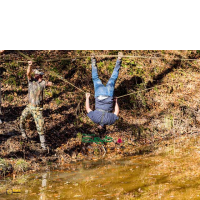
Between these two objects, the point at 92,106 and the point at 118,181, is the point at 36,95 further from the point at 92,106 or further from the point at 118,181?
the point at 92,106

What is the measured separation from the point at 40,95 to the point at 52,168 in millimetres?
2237

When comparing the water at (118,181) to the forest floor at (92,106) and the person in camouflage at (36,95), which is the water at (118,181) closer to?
the forest floor at (92,106)

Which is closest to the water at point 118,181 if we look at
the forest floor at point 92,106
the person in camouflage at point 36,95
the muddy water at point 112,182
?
the muddy water at point 112,182

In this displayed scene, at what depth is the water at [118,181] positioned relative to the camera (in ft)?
18.6

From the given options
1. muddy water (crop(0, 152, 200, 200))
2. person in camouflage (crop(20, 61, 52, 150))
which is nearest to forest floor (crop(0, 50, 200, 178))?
person in camouflage (crop(20, 61, 52, 150))

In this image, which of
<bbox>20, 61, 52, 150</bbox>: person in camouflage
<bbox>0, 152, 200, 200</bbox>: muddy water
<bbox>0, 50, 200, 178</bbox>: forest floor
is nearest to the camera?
<bbox>0, 152, 200, 200</bbox>: muddy water

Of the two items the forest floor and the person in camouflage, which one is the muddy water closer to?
the forest floor

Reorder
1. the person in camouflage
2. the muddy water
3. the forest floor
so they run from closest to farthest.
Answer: the muddy water
the person in camouflage
the forest floor

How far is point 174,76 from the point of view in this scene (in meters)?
14.4

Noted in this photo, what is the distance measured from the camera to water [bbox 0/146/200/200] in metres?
5.68

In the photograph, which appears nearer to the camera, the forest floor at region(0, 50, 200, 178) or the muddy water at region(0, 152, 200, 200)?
the muddy water at region(0, 152, 200, 200)

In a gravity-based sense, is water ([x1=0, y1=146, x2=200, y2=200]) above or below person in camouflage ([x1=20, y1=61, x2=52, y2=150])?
below

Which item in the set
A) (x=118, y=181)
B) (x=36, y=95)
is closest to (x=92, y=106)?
(x=36, y=95)

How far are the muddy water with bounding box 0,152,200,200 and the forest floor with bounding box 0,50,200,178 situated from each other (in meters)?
1.03
